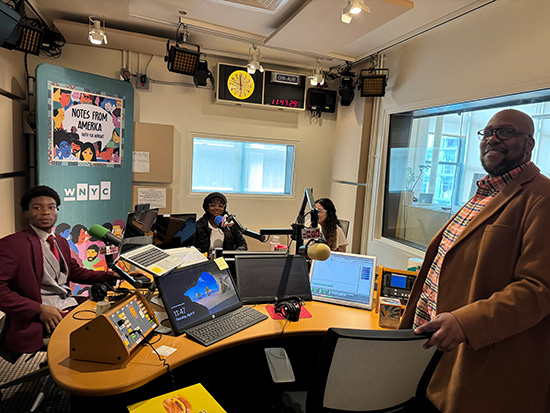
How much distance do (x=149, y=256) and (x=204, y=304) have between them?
395mm

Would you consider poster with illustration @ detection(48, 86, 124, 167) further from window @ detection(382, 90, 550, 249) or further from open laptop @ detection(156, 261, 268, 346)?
window @ detection(382, 90, 550, 249)

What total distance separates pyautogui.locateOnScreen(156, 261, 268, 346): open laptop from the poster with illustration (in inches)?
97.6

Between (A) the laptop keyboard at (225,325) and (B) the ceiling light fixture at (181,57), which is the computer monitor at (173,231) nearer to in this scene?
(A) the laptop keyboard at (225,325)

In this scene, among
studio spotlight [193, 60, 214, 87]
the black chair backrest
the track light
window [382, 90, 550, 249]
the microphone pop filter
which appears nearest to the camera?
the black chair backrest

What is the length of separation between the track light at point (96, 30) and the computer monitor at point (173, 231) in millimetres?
2103

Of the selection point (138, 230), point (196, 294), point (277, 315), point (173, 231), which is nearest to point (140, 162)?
→ point (173, 231)

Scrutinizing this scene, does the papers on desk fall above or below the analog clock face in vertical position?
below

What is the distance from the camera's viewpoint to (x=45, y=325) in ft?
6.61

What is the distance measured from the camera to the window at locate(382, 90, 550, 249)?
2.84 metres

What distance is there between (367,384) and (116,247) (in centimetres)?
144

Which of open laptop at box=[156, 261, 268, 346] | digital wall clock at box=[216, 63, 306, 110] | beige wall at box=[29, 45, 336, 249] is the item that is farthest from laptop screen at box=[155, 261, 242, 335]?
digital wall clock at box=[216, 63, 306, 110]

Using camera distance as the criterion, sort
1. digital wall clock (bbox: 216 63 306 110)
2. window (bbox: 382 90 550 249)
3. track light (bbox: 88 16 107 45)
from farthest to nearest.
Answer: digital wall clock (bbox: 216 63 306 110) → track light (bbox: 88 16 107 45) → window (bbox: 382 90 550 249)

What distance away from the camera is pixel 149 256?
188cm

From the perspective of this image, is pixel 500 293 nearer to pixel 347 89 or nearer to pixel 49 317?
pixel 49 317
